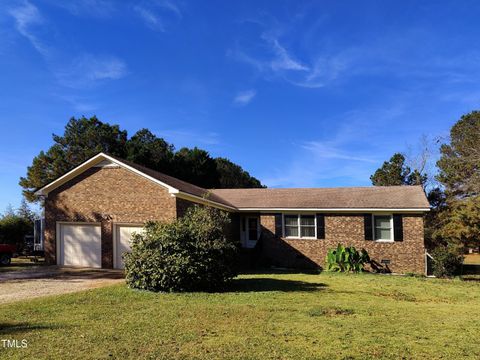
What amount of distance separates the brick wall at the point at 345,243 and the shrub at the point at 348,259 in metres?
0.45

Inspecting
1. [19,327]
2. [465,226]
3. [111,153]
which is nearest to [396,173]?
[465,226]

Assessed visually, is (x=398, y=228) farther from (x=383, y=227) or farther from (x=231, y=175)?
(x=231, y=175)

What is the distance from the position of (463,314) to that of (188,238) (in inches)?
316

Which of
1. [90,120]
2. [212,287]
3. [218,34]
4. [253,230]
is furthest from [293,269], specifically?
[90,120]

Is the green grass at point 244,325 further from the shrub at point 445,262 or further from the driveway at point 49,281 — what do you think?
the shrub at point 445,262

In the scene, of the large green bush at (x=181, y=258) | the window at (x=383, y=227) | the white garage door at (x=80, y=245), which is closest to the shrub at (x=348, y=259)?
the window at (x=383, y=227)

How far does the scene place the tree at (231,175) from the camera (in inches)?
2248

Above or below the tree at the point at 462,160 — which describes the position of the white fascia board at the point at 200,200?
below

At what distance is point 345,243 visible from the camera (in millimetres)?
20047

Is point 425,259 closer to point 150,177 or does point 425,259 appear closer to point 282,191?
point 282,191

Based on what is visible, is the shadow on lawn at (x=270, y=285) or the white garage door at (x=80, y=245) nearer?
the shadow on lawn at (x=270, y=285)

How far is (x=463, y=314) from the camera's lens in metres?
9.43

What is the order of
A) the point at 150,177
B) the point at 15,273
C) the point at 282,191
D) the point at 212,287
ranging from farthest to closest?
the point at 282,191, the point at 150,177, the point at 15,273, the point at 212,287

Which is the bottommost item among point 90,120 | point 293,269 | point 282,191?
point 293,269
